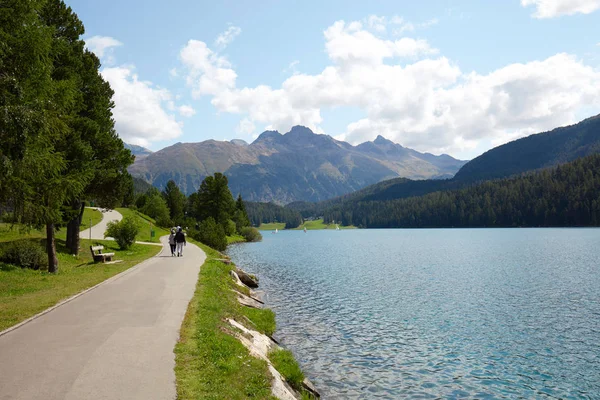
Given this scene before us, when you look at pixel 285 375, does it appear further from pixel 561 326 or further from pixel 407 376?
pixel 561 326

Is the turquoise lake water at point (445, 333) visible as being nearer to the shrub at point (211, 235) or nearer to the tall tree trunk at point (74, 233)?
the tall tree trunk at point (74, 233)

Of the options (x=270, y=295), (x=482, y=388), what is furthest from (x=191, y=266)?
(x=482, y=388)

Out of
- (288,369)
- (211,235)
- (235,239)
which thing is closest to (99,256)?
(288,369)

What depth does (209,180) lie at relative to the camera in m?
97.7

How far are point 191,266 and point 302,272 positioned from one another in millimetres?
19526

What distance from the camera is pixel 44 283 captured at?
22.7m

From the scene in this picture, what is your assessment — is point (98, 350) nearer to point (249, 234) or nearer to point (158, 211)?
point (158, 211)

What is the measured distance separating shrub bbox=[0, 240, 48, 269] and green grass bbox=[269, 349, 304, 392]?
68.7 feet

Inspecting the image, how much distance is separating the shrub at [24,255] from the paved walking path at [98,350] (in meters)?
11.1

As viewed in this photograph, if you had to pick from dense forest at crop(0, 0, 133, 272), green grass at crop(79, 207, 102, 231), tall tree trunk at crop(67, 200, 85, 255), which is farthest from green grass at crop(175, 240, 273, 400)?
green grass at crop(79, 207, 102, 231)

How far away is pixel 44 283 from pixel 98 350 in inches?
571

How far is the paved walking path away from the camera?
28.6 ft

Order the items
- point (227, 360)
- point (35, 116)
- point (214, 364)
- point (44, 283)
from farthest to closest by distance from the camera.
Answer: point (44, 283), point (35, 116), point (227, 360), point (214, 364)

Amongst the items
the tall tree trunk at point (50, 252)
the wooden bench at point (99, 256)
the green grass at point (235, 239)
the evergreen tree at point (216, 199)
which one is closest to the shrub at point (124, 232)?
the wooden bench at point (99, 256)
